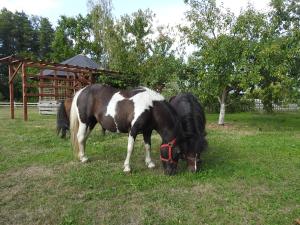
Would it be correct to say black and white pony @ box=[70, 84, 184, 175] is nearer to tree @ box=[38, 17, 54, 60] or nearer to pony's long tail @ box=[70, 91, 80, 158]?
pony's long tail @ box=[70, 91, 80, 158]

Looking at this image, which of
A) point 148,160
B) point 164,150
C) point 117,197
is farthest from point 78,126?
point 117,197

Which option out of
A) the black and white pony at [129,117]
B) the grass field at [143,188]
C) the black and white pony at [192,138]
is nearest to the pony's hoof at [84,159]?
the black and white pony at [129,117]

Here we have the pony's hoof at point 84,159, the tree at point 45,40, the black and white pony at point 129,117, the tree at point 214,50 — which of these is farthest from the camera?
the tree at point 45,40

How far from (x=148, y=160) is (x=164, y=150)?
27.9 inches

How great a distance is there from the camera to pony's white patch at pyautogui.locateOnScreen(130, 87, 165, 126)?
5.21 m

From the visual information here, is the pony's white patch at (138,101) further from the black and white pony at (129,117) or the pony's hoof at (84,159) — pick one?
the pony's hoof at (84,159)

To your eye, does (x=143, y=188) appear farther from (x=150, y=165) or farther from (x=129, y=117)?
(x=129, y=117)

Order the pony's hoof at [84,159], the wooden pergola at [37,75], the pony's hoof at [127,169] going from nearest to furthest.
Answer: the pony's hoof at [127,169]
the pony's hoof at [84,159]
the wooden pergola at [37,75]

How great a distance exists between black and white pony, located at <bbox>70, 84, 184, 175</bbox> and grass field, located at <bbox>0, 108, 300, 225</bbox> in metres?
0.33


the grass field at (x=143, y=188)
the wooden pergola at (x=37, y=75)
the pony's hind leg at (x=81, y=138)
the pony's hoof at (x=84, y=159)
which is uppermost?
the wooden pergola at (x=37, y=75)

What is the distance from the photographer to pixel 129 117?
5305 mm

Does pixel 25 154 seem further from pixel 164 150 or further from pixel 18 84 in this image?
pixel 18 84

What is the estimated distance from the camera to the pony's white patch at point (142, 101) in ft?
17.1

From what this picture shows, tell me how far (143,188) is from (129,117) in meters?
1.37
